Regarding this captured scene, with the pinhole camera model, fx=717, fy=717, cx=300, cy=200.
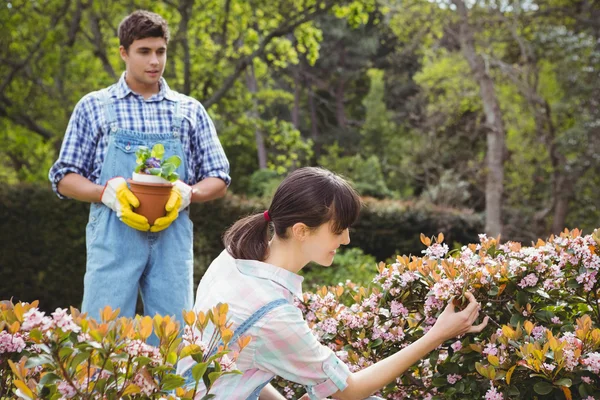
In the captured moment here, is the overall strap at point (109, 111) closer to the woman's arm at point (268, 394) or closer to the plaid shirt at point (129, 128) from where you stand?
the plaid shirt at point (129, 128)

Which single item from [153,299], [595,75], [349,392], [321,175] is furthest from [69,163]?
[595,75]

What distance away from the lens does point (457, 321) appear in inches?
80.0

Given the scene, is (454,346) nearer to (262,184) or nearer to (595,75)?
(595,75)

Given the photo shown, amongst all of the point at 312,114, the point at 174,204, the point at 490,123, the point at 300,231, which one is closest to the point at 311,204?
the point at 300,231

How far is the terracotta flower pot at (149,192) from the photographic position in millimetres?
2975

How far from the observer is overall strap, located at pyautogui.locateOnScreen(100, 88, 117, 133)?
10.4ft

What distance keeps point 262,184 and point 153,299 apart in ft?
46.6

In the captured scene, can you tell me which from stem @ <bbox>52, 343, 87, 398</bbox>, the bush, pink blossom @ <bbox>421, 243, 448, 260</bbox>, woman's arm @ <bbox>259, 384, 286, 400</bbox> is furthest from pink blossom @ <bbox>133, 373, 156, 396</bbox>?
the bush

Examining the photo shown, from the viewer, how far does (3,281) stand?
23.9 feet

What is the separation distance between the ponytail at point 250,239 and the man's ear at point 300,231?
0.40ft

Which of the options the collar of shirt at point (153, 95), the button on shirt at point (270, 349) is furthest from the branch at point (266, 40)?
the button on shirt at point (270, 349)

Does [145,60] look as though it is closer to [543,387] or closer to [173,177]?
[173,177]

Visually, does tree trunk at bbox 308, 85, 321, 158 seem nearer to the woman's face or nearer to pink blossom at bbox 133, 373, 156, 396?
the woman's face

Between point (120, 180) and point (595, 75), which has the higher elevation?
point (120, 180)
